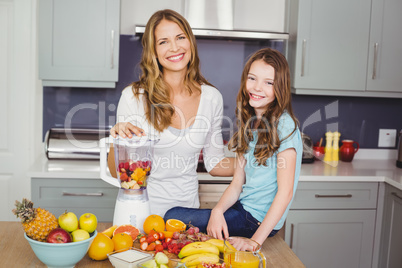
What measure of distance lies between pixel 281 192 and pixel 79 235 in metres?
0.66

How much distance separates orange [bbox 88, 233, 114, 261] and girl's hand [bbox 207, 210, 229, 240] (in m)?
0.38

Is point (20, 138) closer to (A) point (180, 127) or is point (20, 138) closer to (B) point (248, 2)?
(A) point (180, 127)

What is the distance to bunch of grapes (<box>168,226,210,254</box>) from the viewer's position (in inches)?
48.0

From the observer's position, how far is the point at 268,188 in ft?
5.09

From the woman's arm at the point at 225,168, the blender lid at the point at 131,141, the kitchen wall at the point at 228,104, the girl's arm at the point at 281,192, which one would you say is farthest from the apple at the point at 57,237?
the kitchen wall at the point at 228,104

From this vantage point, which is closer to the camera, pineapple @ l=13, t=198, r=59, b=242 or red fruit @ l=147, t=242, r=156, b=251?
pineapple @ l=13, t=198, r=59, b=242

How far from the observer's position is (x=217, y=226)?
4.78 ft

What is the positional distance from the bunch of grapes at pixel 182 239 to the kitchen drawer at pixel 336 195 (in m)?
1.40

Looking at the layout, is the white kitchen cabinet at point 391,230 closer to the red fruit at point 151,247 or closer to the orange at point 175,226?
the orange at point 175,226

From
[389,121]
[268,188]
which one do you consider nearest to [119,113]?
[268,188]

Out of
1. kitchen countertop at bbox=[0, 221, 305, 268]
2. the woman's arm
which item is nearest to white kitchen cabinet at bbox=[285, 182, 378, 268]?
the woman's arm

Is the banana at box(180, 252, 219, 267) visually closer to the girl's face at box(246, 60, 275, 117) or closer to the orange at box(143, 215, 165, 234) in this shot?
the orange at box(143, 215, 165, 234)

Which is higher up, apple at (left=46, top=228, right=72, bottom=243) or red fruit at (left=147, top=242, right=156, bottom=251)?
apple at (left=46, top=228, right=72, bottom=243)

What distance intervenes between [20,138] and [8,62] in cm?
52
